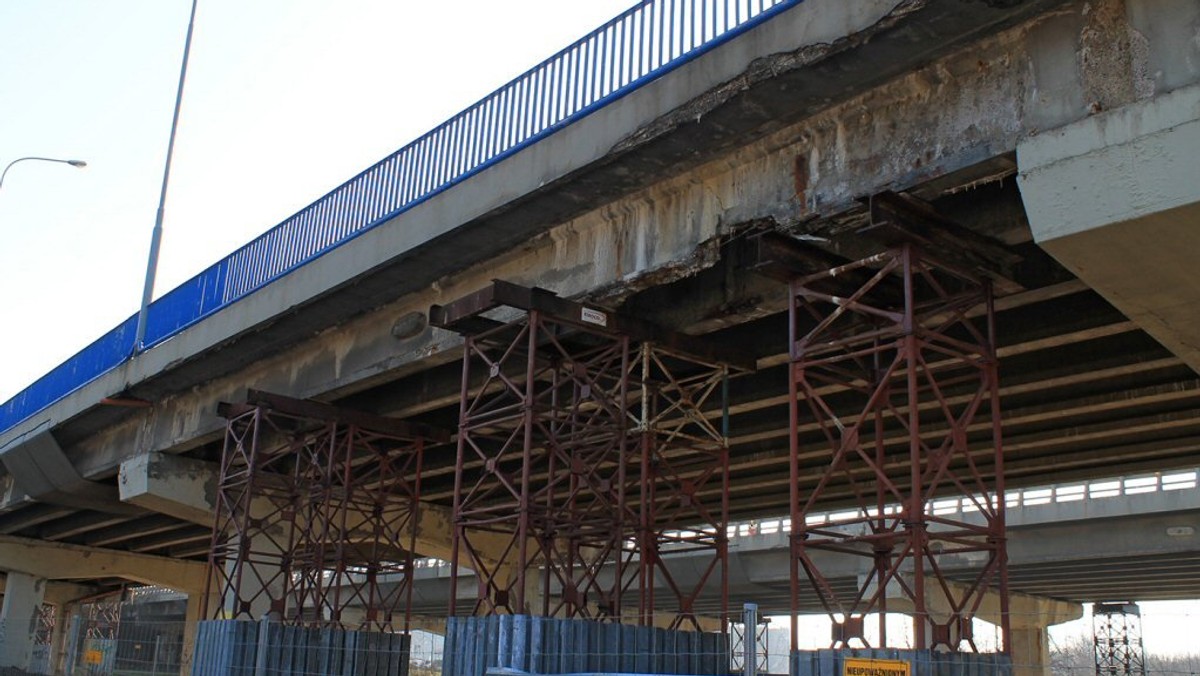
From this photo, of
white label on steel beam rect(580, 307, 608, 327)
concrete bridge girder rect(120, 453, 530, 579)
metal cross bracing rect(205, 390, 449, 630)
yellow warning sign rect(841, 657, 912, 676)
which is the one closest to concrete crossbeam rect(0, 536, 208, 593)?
concrete bridge girder rect(120, 453, 530, 579)

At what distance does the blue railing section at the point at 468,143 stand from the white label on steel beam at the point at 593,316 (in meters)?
2.19

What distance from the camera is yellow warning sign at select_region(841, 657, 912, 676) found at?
10.0m

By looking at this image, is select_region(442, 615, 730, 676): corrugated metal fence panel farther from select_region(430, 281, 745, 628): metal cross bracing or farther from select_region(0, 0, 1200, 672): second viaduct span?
select_region(0, 0, 1200, 672): second viaduct span

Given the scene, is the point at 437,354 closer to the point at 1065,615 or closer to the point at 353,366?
the point at 353,366

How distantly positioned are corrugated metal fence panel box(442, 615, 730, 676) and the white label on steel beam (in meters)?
3.72

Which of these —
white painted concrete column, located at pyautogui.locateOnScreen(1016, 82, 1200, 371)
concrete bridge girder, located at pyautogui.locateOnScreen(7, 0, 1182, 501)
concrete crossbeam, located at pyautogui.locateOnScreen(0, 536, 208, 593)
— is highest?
concrete bridge girder, located at pyautogui.locateOnScreen(7, 0, 1182, 501)

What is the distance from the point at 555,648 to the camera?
13.2m

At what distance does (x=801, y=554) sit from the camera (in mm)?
12242

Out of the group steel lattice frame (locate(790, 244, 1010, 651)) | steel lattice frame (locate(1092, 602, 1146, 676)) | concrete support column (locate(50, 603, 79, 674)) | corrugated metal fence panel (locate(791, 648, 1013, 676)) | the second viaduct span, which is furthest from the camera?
steel lattice frame (locate(1092, 602, 1146, 676))

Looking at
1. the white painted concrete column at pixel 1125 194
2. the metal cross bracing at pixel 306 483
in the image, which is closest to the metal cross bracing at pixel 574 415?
the metal cross bracing at pixel 306 483


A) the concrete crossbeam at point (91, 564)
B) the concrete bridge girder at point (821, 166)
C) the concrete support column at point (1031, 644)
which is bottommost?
the concrete support column at point (1031, 644)

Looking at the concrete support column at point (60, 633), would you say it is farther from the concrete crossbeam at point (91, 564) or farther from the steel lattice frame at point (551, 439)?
the steel lattice frame at point (551, 439)

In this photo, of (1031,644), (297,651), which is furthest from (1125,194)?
(1031,644)

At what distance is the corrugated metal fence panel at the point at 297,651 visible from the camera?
1903cm
